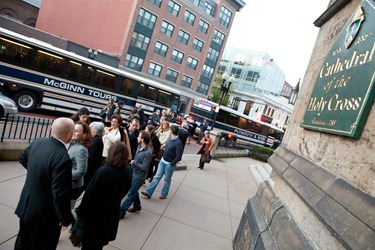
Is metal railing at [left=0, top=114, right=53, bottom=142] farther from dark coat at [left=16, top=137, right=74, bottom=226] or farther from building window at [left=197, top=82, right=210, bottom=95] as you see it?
building window at [left=197, top=82, right=210, bottom=95]

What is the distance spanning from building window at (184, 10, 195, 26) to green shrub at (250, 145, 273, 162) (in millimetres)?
23700

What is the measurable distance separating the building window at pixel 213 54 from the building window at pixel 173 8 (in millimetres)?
8910

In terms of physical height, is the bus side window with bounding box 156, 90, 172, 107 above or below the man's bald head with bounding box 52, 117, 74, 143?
above

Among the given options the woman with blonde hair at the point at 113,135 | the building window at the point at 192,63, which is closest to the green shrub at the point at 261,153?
the woman with blonde hair at the point at 113,135

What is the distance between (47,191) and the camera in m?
2.57

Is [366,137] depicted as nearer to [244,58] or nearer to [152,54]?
[152,54]

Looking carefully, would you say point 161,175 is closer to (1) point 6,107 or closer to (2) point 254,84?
(1) point 6,107

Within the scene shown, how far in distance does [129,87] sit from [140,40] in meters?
17.8

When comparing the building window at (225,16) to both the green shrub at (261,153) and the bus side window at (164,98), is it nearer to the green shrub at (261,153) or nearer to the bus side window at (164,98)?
the bus side window at (164,98)

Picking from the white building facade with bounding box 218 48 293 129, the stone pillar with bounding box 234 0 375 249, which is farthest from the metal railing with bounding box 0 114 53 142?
the white building facade with bounding box 218 48 293 129

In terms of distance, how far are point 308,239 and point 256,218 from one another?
1.23 m

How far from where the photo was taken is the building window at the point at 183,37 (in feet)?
115

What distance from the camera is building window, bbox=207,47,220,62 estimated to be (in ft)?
134

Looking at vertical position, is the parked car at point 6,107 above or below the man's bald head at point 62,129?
below
